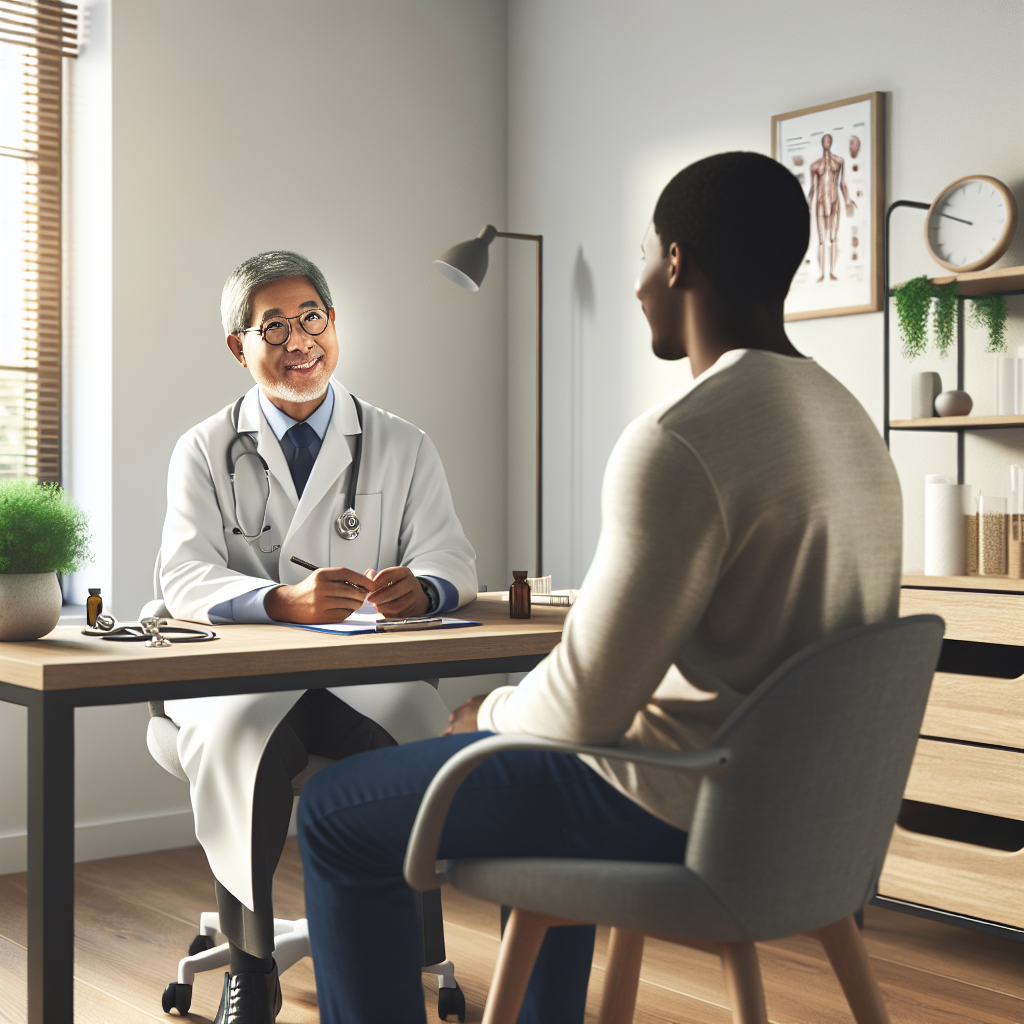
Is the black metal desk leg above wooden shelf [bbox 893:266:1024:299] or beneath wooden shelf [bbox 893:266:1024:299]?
beneath

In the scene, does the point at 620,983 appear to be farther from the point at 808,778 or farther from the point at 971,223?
the point at 971,223

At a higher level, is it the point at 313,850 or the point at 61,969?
the point at 313,850

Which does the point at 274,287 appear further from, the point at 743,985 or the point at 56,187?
the point at 743,985

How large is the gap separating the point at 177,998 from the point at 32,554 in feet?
3.42

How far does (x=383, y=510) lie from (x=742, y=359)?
136cm

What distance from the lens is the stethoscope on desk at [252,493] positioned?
7.94 feet

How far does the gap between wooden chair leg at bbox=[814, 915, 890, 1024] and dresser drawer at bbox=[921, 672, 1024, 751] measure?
4.08 ft

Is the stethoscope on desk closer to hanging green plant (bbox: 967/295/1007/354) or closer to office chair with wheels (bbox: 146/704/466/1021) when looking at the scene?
office chair with wheels (bbox: 146/704/466/1021)

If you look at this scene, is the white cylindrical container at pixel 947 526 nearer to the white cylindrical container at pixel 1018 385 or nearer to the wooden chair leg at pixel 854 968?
the white cylindrical container at pixel 1018 385

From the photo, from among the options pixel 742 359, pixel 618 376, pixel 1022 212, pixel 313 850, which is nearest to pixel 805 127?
pixel 1022 212

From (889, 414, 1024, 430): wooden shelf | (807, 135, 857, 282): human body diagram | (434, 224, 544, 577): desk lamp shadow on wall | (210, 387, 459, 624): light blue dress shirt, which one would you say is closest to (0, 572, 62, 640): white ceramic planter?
(210, 387, 459, 624): light blue dress shirt

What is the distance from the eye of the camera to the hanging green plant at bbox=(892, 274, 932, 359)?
2.86 meters

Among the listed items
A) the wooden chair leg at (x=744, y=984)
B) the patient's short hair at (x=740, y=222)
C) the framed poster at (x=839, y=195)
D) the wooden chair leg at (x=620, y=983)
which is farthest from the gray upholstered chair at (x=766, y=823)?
the framed poster at (x=839, y=195)

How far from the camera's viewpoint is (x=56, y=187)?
11.6ft
